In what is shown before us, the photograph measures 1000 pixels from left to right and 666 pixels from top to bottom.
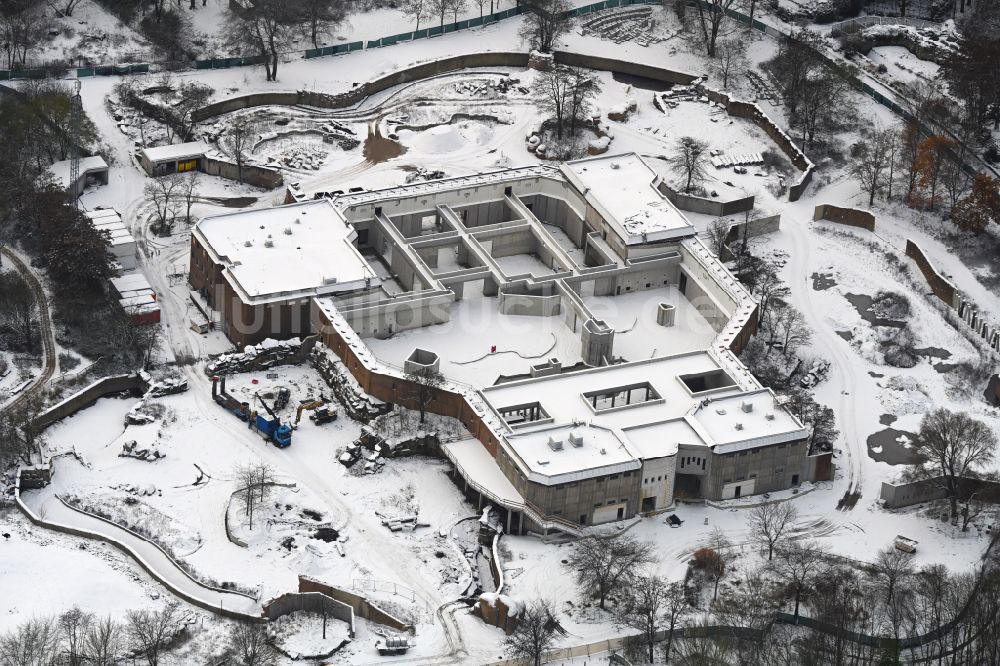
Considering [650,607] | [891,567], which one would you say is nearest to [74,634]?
[650,607]

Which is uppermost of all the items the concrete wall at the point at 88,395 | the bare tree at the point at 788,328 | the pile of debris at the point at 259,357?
the bare tree at the point at 788,328

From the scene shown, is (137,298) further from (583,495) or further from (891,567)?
(891,567)

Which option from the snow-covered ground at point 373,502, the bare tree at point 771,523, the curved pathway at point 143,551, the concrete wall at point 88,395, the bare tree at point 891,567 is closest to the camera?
the curved pathway at point 143,551

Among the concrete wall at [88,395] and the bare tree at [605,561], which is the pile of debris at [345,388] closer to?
the concrete wall at [88,395]

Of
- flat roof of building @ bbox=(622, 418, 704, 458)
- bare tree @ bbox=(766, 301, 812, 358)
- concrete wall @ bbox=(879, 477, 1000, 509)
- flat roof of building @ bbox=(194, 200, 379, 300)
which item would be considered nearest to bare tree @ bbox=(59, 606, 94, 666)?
flat roof of building @ bbox=(194, 200, 379, 300)

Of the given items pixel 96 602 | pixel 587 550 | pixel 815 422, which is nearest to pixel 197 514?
pixel 96 602

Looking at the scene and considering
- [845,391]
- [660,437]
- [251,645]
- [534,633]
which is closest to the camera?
[251,645]

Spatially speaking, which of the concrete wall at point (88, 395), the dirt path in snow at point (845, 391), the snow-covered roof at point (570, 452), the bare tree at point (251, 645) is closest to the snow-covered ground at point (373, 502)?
the dirt path in snow at point (845, 391)

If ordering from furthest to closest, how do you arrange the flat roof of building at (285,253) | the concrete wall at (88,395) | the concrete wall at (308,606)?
the flat roof of building at (285,253) < the concrete wall at (88,395) < the concrete wall at (308,606)
